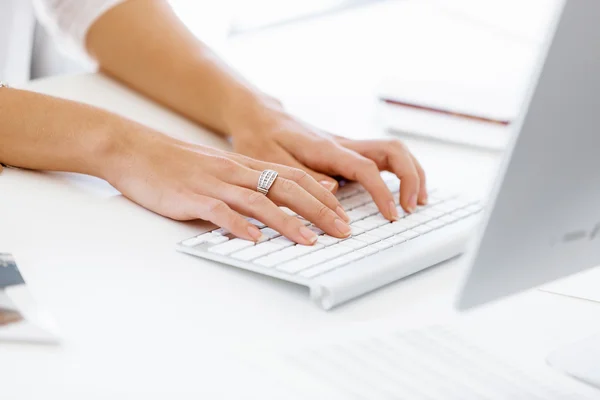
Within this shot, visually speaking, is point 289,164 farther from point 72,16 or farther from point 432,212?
point 72,16

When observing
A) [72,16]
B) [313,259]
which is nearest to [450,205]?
[313,259]

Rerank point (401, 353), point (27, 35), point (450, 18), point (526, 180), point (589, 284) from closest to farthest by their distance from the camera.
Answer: point (526, 180)
point (401, 353)
point (589, 284)
point (27, 35)
point (450, 18)

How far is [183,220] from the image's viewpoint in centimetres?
88

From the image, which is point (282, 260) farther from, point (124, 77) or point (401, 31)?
point (401, 31)

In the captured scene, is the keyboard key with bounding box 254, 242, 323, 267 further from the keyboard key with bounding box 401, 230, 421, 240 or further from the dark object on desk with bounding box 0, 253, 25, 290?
the dark object on desk with bounding box 0, 253, 25, 290

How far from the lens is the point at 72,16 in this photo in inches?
50.3

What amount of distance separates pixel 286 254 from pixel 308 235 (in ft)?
0.11

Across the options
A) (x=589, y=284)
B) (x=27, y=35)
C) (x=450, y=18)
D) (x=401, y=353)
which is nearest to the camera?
(x=401, y=353)

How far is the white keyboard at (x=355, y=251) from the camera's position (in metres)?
0.75

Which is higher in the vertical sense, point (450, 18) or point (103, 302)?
point (450, 18)

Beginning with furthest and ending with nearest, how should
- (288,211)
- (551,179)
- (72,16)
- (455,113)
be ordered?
(72,16), (455,113), (288,211), (551,179)

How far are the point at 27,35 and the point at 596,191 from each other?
1.34 meters

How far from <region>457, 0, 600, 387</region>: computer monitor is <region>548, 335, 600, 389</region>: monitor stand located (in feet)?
0.30

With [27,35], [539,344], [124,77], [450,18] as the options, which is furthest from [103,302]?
[450,18]
